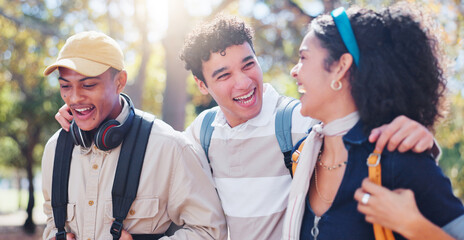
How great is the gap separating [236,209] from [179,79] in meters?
5.44

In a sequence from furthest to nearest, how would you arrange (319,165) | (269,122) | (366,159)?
(269,122), (319,165), (366,159)

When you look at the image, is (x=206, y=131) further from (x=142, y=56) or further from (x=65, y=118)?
(x=142, y=56)

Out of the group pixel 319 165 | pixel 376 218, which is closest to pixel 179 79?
pixel 319 165

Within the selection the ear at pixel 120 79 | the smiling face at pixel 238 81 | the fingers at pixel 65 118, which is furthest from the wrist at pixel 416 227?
the fingers at pixel 65 118

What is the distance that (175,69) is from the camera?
8227 mm

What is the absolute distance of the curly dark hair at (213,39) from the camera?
11.1ft

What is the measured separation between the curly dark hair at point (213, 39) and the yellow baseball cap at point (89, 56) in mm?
583

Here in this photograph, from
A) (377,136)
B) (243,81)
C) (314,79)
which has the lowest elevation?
(377,136)

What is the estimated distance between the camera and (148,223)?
308 centimetres

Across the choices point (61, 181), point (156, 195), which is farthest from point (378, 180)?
point (61, 181)

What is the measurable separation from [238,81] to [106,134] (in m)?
1.03

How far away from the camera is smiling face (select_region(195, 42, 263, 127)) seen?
10.9 ft

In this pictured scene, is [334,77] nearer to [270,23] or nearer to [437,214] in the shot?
[437,214]

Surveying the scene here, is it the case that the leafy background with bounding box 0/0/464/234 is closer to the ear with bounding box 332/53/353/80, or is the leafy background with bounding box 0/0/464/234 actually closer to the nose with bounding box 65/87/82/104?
the ear with bounding box 332/53/353/80
